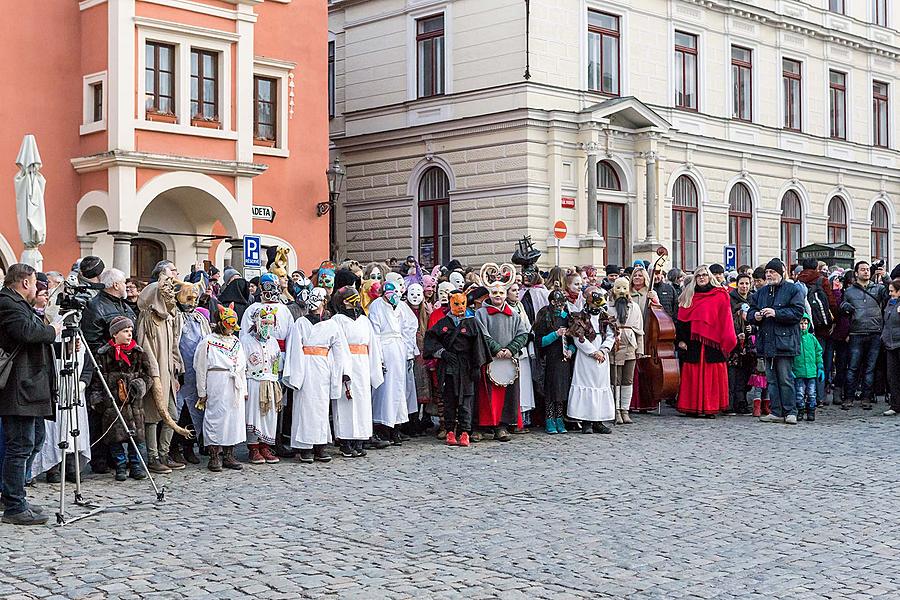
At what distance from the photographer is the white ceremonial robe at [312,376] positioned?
11859 millimetres

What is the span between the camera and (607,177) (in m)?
30.8

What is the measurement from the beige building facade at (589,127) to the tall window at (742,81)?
0.20 feet

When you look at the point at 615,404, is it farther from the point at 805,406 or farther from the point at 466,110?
the point at 466,110

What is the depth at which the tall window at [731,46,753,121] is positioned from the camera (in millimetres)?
34531

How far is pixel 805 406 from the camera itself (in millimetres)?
15375

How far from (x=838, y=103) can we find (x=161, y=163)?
24960 millimetres

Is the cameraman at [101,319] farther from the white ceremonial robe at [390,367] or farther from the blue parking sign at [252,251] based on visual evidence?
the blue parking sign at [252,251]

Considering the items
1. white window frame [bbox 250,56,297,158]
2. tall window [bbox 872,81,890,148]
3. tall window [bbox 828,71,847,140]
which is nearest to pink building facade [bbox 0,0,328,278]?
white window frame [bbox 250,56,297,158]

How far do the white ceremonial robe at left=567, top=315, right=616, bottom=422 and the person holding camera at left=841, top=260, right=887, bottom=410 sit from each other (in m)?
4.82

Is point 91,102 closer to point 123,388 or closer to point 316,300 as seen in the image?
point 316,300

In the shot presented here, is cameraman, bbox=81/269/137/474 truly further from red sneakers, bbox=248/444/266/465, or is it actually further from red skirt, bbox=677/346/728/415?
red skirt, bbox=677/346/728/415

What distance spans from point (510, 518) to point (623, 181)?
23.2 metres

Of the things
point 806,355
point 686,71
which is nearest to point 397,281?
point 806,355

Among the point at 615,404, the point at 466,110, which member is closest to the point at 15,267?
the point at 615,404
